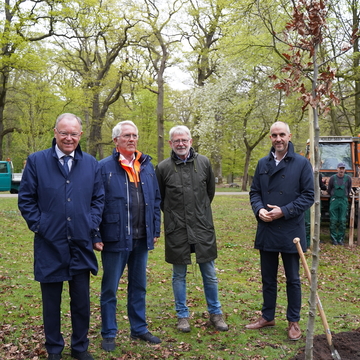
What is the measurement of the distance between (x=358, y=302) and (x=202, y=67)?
87.4 feet

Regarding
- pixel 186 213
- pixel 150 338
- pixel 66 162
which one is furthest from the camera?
pixel 186 213

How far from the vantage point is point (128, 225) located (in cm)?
425

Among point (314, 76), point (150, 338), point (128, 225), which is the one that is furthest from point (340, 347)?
point (314, 76)

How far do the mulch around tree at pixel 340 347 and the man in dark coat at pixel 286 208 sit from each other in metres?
0.33

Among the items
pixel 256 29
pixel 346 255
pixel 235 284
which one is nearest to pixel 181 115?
pixel 256 29

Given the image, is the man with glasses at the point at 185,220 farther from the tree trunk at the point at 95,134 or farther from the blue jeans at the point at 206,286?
the tree trunk at the point at 95,134

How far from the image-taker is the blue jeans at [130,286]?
427cm

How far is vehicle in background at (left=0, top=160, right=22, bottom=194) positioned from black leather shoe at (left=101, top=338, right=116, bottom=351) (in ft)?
76.9

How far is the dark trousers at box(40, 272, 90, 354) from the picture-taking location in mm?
3836

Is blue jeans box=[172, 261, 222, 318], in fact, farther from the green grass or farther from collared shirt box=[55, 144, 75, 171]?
collared shirt box=[55, 144, 75, 171]

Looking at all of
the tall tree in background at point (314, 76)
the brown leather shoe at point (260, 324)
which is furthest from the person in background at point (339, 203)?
the tall tree in background at point (314, 76)

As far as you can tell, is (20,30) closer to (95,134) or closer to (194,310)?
(95,134)

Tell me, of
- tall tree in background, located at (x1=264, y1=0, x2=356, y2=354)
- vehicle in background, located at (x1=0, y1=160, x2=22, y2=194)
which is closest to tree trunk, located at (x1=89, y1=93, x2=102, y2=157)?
vehicle in background, located at (x1=0, y1=160, x2=22, y2=194)

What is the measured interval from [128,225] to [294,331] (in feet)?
6.91
